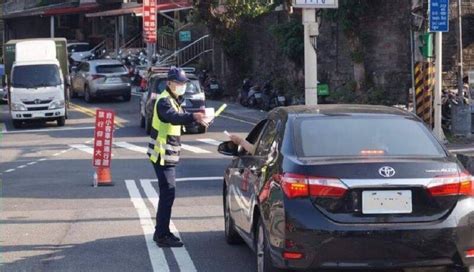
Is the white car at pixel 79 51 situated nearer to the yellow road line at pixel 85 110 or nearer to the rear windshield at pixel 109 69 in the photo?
the rear windshield at pixel 109 69

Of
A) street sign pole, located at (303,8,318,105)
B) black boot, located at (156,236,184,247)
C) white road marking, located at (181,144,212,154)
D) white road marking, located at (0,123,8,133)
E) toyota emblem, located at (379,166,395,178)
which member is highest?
street sign pole, located at (303,8,318,105)

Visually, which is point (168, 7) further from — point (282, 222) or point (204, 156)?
point (282, 222)

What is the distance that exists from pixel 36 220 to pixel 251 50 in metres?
26.4

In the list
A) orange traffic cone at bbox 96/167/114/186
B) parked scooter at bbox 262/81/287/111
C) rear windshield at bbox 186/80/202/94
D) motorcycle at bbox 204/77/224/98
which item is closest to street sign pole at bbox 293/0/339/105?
orange traffic cone at bbox 96/167/114/186

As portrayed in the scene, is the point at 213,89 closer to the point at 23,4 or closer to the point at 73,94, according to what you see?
the point at 73,94

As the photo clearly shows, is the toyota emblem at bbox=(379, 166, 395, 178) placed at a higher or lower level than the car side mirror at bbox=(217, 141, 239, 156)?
higher

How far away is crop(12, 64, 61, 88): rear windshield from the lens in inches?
1122

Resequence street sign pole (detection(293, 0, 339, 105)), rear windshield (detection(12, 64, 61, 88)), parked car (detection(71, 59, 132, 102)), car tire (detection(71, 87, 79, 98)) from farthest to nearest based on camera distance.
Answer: car tire (detection(71, 87, 79, 98))
parked car (detection(71, 59, 132, 102))
rear windshield (detection(12, 64, 61, 88))
street sign pole (detection(293, 0, 339, 105))

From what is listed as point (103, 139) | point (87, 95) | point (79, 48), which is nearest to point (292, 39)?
point (87, 95)

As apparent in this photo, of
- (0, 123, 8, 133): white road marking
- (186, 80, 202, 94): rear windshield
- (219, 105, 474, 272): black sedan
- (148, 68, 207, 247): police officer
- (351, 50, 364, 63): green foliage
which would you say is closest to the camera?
(219, 105, 474, 272): black sedan

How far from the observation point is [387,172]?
673cm

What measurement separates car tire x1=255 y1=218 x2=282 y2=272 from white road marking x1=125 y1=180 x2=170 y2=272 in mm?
1226

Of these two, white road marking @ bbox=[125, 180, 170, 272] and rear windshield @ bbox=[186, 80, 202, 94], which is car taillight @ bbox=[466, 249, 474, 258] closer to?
white road marking @ bbox=[125, 180, 170, 272]

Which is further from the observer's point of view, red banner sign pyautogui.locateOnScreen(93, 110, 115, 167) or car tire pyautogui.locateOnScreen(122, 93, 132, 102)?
car tire pyautogui.locateOnScreen(122, 93, 132, 102)
